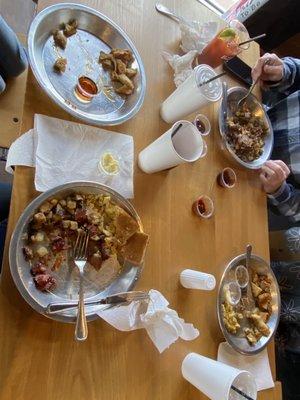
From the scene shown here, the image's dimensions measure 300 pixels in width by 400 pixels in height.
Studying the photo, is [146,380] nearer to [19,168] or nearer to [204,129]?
[19,168]

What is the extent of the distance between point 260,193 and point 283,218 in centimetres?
33

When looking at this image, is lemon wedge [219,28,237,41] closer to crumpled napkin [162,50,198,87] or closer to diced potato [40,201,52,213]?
crumpled napkin [162,50,198,87]

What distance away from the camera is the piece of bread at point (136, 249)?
79cm

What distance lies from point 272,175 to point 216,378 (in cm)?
68

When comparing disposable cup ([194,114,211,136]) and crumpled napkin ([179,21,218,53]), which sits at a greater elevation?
crumpled napkin ([179,21,218,53])

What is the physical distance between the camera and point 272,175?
1.14 metres

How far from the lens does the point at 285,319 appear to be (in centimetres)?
124

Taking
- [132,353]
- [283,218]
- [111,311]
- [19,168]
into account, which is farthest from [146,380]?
[283,218]

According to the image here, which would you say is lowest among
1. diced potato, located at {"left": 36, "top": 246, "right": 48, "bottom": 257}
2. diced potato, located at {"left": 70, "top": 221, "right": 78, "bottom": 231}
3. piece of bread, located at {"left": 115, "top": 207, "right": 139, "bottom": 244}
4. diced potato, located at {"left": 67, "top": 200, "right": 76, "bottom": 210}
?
diced potato, located at {"left": 36, "top": 246, "right": 48, "bottom": 257}

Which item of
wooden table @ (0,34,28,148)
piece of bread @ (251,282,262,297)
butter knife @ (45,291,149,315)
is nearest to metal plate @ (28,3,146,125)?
wooden table @ (0,34,28,148)

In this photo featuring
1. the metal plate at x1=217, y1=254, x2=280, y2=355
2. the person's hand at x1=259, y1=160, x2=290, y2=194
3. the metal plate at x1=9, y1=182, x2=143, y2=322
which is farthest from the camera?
the person's hand at x1=259, y1=160, x2=290, y2=194

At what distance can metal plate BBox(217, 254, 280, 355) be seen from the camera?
3.00 feet

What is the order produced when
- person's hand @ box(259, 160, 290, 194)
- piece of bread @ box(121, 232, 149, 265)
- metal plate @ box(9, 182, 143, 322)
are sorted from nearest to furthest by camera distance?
1. metal plate @ box(9, 182, 143, 322)
2. piece of bread @ box(121, 232, 149, 265)
3. person's hand @ box(259, 160, 290, 194)

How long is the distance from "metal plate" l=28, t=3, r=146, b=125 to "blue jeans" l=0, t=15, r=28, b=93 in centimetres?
15
